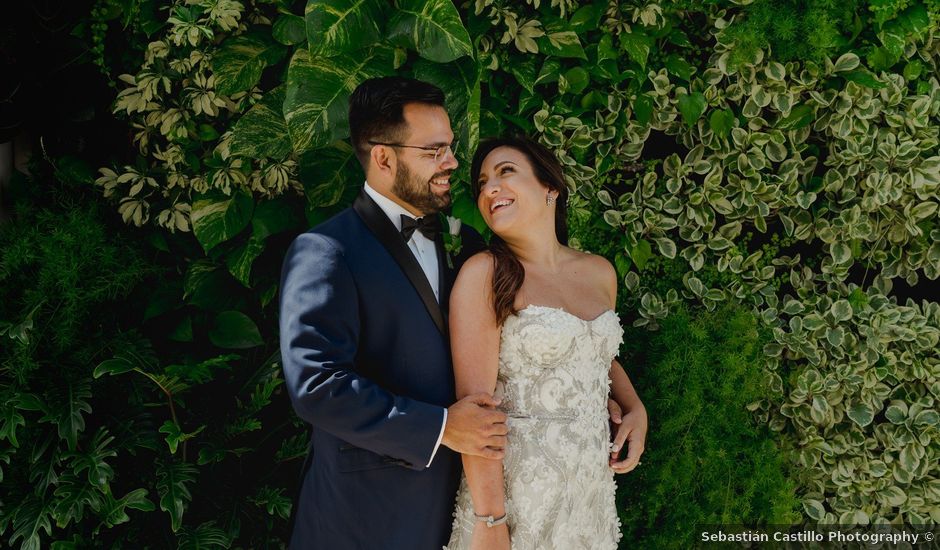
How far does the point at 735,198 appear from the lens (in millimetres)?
3186

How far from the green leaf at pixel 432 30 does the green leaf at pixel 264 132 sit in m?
0.51

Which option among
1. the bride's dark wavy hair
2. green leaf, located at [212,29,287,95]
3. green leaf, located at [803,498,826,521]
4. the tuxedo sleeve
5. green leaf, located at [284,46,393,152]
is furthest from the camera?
green leaf, located at [803,498,826,521]

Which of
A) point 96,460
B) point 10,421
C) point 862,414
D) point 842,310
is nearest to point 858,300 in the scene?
point 842,310

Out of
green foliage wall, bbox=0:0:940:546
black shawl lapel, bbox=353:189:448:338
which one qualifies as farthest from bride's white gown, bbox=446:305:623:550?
green foliage wall, bbox=0:0:940:546

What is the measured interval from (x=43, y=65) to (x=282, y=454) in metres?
1.71

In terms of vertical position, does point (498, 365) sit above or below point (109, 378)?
above

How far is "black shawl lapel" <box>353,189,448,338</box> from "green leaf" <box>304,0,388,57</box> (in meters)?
0.63

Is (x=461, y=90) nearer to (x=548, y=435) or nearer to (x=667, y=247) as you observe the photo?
(x=667, y=247)

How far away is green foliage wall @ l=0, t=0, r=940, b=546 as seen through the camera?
2900 mm

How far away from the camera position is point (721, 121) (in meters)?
3.13

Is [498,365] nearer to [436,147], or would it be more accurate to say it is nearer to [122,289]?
[436,147]

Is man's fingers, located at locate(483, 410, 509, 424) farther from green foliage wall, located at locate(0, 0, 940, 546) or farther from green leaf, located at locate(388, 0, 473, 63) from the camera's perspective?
green leaf, located at locate(388, 0, 473, 63)

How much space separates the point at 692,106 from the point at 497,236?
111 cm

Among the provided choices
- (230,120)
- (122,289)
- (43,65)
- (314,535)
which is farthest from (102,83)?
(314,535)
